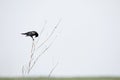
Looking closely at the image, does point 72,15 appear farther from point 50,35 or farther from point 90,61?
point 90,61

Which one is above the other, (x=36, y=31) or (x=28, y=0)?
(x=28, y=0)

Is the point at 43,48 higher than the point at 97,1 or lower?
lower

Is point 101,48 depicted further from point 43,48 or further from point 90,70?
point 43,48

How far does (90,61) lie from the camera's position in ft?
7.76

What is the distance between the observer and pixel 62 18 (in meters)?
2.32

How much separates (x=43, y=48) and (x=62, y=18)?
0.36 metres

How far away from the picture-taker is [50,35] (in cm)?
231

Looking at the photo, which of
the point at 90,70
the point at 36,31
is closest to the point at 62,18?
the point at 36,31

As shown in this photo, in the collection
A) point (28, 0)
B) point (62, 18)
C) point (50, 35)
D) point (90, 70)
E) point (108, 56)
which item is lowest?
point (90, 70)

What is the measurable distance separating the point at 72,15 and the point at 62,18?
11cm

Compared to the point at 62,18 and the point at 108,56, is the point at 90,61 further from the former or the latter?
the point at 62,18

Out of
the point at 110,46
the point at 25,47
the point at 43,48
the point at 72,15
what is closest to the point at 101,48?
the point at 110,46

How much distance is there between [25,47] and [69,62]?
477 millimetres

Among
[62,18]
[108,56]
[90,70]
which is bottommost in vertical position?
[90,70]
